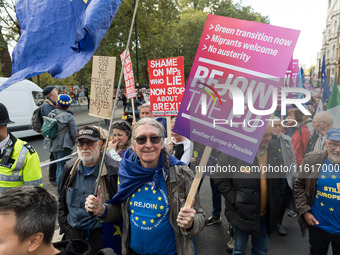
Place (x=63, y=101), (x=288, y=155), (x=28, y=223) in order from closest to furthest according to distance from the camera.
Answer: (x=28, y=223)
(x=288, y=155)
(x=63, y=101)

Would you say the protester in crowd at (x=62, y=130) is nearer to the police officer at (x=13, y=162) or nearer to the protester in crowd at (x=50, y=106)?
the protester in crowd at (x=50, y=106)

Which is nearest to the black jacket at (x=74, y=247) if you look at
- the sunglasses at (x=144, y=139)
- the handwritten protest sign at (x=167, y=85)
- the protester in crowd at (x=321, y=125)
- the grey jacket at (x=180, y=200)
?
the grey jacket at (x=180, y=200)

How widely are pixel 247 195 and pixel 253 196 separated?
0.06 meters

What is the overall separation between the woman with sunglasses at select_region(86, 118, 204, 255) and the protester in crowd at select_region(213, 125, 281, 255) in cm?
74

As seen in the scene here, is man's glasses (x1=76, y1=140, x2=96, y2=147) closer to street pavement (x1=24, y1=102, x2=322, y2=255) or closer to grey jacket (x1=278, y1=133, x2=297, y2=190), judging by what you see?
street pavement (x1=24, y1=102, x2=322, y2=255)

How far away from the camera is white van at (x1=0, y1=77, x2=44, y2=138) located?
383 inches

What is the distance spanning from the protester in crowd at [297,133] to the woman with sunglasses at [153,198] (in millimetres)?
3126

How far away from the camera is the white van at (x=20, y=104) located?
973cm

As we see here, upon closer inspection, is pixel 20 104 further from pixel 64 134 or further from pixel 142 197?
pixel 142 197

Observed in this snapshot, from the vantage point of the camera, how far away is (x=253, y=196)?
2.51 m

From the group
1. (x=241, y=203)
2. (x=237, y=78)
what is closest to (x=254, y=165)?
(x=241, y=203)

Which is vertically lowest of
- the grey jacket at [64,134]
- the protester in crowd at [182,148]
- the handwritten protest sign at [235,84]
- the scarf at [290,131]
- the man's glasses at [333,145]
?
the grey jacket at [64,134]

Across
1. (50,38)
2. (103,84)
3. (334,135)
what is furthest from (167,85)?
(334,135)

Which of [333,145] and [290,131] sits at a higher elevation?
[333,145]
